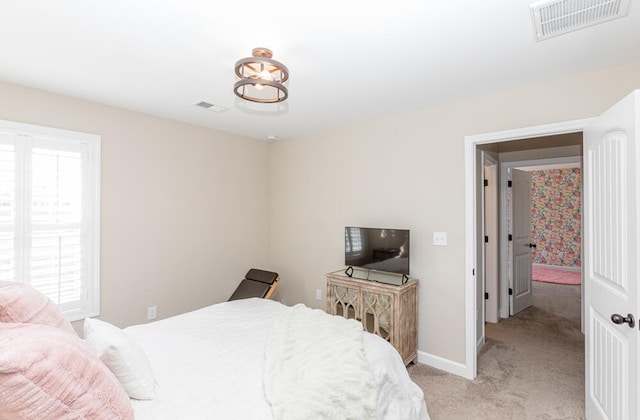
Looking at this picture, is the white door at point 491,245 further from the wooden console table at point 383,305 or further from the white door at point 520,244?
the wooden console table at point 383,305

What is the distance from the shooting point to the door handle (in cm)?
166

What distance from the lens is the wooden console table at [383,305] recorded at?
2973 millimetres

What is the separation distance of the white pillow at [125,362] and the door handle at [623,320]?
238cm

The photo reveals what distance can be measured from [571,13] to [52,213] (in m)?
3.92

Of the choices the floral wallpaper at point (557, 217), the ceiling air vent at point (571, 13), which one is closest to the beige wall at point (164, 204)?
the ceiling air vent at point (571, 13)

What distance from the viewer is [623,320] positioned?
1.73 meters

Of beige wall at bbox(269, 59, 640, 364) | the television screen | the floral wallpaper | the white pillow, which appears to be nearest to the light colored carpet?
beige wall at bbox(269, 59, 640, 364)

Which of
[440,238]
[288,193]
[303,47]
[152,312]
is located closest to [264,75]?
[303,47]

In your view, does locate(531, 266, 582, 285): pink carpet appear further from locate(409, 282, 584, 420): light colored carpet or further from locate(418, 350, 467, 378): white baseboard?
locate(418, 350, 467, 378): white baseboard

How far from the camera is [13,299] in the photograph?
4.41 ft

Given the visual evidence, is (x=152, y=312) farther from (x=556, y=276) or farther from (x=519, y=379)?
(x=556, y=276)

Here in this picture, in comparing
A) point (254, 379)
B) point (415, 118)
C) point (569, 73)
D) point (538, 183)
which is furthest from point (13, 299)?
point (538, 183)

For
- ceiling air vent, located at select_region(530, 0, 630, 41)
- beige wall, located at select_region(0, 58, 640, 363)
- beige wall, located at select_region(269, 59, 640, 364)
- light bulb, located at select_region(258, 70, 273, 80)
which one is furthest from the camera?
beige wall, located at select_region(0, 58, 640, 363)

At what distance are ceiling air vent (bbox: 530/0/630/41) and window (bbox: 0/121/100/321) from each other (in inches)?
138
